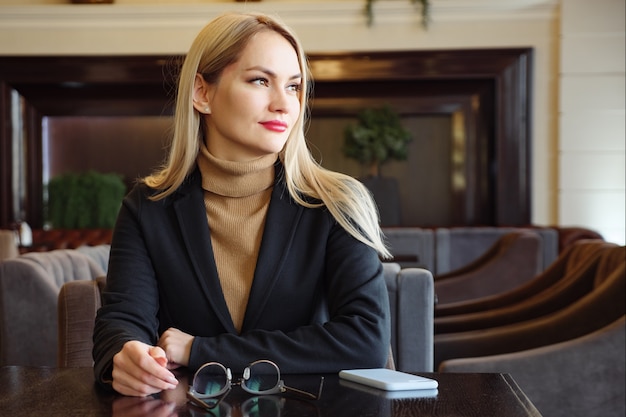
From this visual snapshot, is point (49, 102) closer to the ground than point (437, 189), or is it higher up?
higher up

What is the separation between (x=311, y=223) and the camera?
73.0 inches

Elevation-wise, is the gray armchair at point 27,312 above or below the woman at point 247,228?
below

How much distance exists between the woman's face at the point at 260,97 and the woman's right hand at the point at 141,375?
512mm

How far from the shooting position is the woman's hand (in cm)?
162

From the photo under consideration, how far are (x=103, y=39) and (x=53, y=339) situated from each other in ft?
15.6

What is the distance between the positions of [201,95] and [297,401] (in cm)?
81

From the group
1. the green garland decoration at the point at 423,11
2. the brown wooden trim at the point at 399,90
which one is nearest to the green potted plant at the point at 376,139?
the brown wooden trim at the point at 399,90

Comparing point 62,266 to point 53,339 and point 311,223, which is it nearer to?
point 53,339

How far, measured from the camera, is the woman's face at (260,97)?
70.7 inches

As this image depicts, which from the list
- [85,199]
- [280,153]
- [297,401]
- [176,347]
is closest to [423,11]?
[85,199]

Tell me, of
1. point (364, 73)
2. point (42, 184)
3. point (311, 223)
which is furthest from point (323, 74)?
point (311, 223)

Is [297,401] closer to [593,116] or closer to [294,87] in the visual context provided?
[294,87]

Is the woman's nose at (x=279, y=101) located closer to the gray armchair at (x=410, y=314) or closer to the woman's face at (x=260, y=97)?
the woman's face at (x=260, y=97)

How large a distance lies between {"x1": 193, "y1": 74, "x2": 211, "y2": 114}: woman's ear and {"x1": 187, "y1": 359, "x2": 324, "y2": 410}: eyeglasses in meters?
0.66
